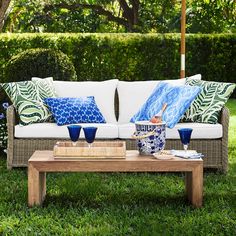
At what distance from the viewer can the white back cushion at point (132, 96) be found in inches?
238

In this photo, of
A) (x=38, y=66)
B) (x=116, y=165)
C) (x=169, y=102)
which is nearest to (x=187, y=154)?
(x=116, y=165)

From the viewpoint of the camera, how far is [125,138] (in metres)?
5.57

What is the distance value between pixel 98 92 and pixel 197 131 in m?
1.09

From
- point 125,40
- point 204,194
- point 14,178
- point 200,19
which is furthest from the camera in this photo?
point 200,19

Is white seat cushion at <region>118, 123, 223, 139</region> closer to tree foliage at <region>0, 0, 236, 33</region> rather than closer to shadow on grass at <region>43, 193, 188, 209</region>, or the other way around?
shadow on grass at <region>43, 193, 188, 209</region>

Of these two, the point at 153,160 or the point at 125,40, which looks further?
the point at 125,40

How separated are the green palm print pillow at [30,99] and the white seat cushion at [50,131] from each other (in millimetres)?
95

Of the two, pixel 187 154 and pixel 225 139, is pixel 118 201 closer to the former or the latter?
pixel 187 154

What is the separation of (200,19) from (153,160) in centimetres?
1167

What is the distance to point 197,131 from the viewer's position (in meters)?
5.52

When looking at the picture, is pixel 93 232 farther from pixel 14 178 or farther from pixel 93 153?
pixel 14 178

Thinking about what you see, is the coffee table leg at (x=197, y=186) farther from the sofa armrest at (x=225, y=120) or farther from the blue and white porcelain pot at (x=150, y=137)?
the sofa armrest at (x=225, y=120)

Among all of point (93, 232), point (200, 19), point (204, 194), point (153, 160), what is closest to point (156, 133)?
point (153, 160)

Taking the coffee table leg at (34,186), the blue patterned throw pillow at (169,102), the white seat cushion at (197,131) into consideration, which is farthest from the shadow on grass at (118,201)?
the blue patterned throw pillow at (169,102)
